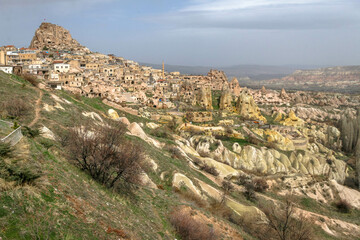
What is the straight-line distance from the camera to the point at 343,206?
31.0 m

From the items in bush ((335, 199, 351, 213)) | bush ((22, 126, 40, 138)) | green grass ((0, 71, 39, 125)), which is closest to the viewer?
bush ((22, 126, 40, 138))

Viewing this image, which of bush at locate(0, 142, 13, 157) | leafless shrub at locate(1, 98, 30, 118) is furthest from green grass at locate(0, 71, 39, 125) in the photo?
bush at locate(0, 142, 13, 157)

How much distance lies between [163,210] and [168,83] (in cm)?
7252

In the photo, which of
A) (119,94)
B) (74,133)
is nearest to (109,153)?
(74,133)

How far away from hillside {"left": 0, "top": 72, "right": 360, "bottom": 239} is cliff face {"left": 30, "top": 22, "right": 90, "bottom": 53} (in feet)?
261

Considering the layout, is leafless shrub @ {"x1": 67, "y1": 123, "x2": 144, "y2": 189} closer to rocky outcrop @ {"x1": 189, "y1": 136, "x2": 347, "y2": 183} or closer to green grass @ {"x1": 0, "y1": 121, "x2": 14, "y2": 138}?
green grass @ {"x1": 0, "y1": 121, "x2": 14, "y2": 138}

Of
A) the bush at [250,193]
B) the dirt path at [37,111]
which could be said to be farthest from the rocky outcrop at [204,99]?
the dirt path at [37,111]

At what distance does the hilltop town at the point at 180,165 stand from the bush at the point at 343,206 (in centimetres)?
16

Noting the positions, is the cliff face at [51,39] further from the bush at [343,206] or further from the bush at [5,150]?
the bush at [5,150]

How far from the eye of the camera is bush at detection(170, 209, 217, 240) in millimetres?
11641

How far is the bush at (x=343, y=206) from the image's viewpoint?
30.5m

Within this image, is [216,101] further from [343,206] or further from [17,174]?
[17,174]

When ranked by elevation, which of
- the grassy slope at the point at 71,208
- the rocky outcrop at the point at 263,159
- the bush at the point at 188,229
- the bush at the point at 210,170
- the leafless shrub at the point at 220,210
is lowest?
the rocky outcrop at the point at 263,159

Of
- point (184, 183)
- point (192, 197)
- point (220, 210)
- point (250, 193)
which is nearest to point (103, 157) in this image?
point (192, 197)
